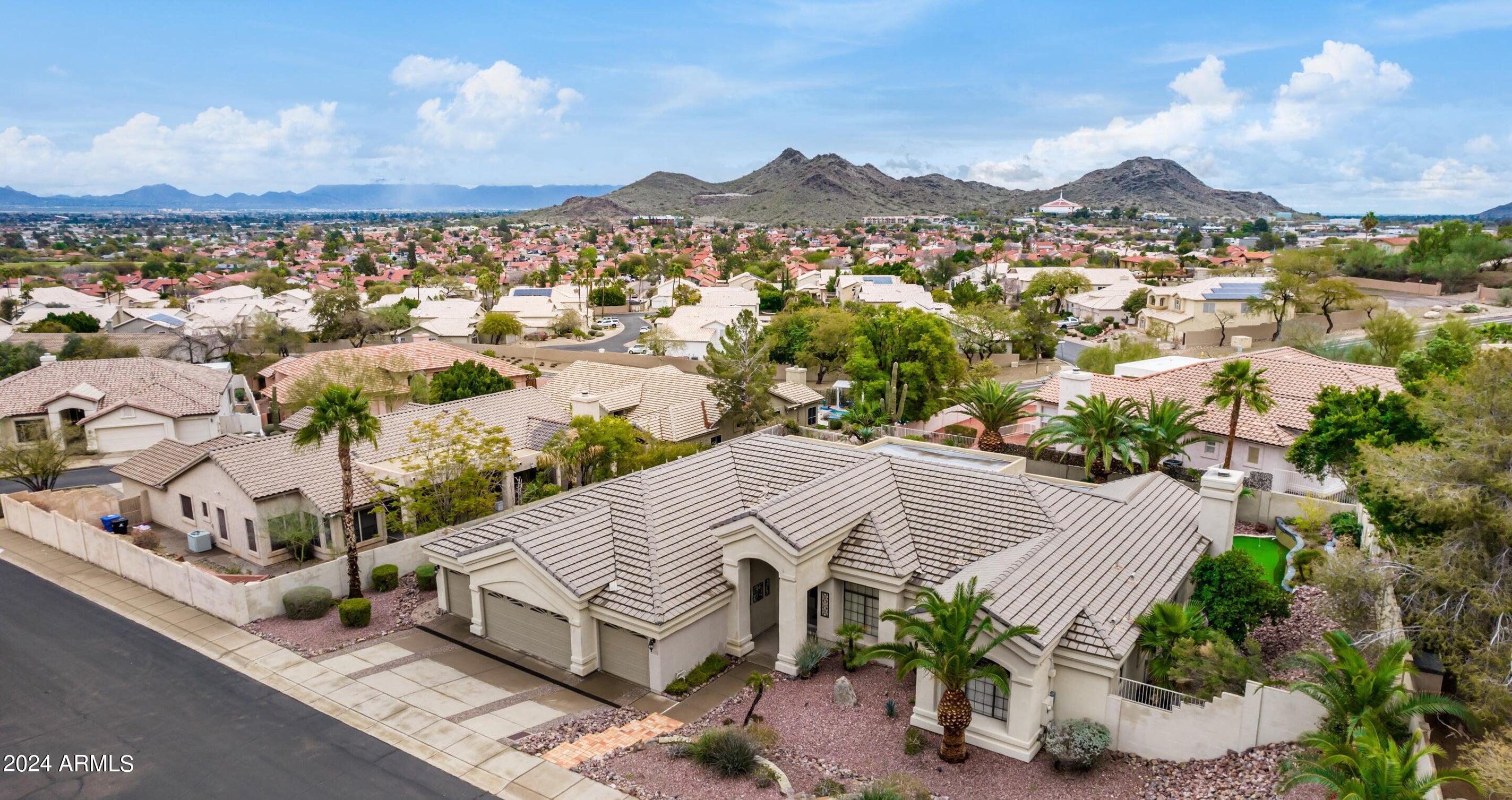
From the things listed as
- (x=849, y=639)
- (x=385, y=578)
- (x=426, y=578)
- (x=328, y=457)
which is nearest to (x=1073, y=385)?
(x=849, y=639)

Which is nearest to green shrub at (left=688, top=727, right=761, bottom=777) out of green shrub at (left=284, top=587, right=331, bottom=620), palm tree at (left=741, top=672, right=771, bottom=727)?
palm tree at (left=741, top=672, right=771, bottom=727)

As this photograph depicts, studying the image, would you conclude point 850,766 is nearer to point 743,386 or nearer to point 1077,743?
point 1077,743

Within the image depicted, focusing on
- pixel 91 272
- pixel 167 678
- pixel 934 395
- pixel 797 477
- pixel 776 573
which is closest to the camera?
pixel 167 678

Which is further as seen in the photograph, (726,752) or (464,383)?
(464,383)

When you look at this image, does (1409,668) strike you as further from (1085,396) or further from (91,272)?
(91,272)

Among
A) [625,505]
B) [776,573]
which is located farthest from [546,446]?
[776,573]

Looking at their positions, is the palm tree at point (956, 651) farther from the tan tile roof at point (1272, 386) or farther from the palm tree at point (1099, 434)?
the tan tile roof at point (1272, 386)

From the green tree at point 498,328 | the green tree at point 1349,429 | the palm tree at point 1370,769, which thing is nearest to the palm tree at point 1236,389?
the green tree at point 1349,429
